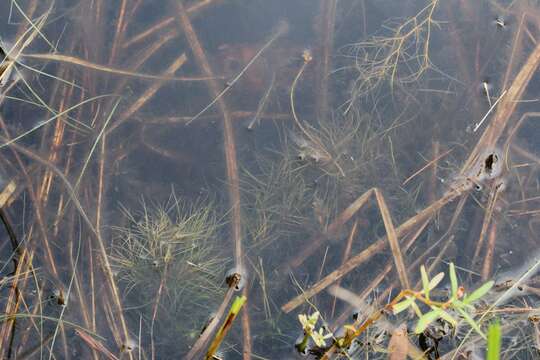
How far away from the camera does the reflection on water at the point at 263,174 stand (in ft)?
7.41

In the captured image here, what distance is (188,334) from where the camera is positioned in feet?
7.39

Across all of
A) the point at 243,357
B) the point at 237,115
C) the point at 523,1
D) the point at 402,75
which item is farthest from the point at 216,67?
the point at 523,1

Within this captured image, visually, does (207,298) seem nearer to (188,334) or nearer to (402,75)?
(188,334)

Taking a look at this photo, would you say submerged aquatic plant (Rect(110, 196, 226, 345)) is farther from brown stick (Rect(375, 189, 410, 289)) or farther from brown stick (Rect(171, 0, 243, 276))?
brown stick (Rect(375, 189, 410, 289))

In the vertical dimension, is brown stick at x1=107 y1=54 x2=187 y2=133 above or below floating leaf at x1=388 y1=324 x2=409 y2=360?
above

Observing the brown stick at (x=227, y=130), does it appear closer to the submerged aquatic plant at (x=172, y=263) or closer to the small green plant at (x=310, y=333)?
the submerged aquatic plant at (x=172, y=263)

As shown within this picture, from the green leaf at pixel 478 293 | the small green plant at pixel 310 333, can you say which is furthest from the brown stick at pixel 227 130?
the green leaf at pixel 478 293

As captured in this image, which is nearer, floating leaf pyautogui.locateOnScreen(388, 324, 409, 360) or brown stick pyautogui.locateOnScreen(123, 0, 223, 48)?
floating leaf pyautogui.locateOnScreen(388, 324, 409, 360)

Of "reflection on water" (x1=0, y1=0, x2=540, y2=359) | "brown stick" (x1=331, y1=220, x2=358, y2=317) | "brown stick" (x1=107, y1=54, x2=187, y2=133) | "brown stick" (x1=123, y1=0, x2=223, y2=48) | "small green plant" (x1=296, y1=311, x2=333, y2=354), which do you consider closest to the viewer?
"small green plant" (x1=296, y1=311, x2=333, y2=354)

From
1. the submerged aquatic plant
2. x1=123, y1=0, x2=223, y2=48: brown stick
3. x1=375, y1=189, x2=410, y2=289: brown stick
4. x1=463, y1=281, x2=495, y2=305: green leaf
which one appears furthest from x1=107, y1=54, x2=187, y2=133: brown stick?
x1=463, y1=281, x2=495, y2=305: green leaf

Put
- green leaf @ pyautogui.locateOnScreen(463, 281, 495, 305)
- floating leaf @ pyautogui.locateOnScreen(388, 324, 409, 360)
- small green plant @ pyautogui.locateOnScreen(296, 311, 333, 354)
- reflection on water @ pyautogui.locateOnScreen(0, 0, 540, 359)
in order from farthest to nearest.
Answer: reflection on water @ pyautogui.locateOnScreen(0, 0, 540, 359) < floating leaf @ pyautogui.locateOnScreen(388, 324, 409, 360) < small green plant @ pyautogui.locateOnScreen(296, 311, 333, 354) < green leaf @ pyautogui.locateOnScreen(463, 281, 495, 305)

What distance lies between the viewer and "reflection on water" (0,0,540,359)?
226 centimetres

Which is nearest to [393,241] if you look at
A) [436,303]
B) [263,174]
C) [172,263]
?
[263,174]

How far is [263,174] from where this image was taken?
8.29 ft
